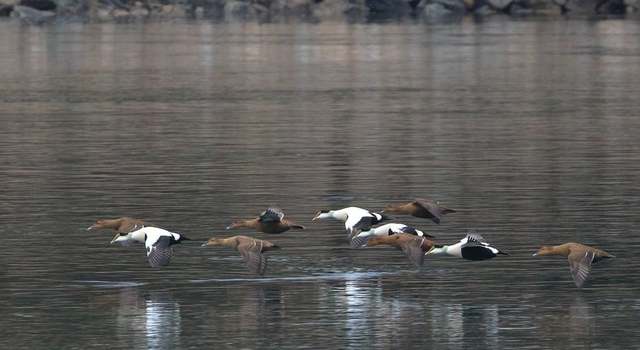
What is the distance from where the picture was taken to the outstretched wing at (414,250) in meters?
30.2

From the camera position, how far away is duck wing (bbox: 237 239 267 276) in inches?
1163

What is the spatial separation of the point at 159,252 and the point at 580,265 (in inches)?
266

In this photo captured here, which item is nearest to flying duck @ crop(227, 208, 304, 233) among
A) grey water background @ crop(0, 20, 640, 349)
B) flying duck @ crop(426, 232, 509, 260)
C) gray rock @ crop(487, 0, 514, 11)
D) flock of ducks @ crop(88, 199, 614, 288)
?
flock of ducks @ crop(88, 199, 614, 288)

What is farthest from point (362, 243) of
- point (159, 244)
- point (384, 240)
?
point (159, 244)

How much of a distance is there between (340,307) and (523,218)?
414 inches

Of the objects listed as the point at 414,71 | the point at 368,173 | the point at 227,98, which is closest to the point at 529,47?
the point at 414,71

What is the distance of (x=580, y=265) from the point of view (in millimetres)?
29203

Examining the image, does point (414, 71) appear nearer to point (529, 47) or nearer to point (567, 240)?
point (529, 47)

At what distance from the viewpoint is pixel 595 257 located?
97.1 feet

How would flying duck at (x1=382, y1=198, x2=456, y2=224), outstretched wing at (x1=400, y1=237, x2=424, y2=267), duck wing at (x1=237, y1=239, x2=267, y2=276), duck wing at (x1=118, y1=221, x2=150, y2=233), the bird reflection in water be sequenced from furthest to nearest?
flying duck at (x1=382, y1=198, x2=456, y2=224) < duck wing at (x1=118, y1=221, x2=150, y2=233) < outstretched wing at (x1=400, y1=237, x2=424, y2=267) < duck wing at (x1=237, y1=239, x2=267, y2=276) < the bird reflection in water

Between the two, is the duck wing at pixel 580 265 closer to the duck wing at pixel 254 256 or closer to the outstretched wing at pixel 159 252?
the duck wing at pixel 254 256

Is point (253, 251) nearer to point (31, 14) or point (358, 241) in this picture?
point (358, 241)

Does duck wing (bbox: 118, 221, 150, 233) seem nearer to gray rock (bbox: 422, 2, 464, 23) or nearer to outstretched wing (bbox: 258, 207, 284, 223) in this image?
outstretched wing (bbox: 258, 207, 284, 223)

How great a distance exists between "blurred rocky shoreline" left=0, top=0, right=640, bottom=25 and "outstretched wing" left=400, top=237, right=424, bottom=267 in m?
136
